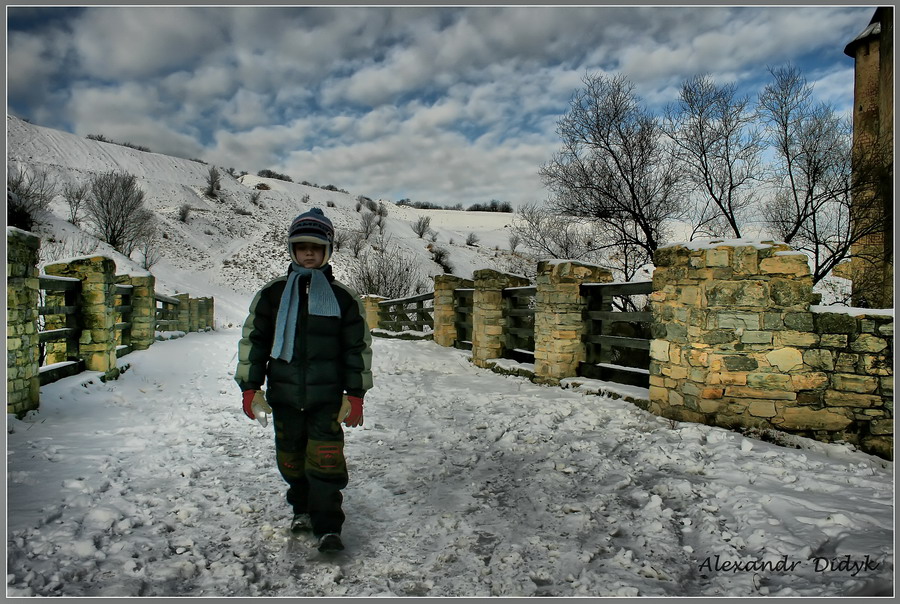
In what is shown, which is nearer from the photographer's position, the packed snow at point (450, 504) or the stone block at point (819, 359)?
the packed snow at point (450, 504)

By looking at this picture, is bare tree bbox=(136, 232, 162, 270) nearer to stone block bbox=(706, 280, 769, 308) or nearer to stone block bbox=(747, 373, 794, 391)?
stone block bbox=(706, 280, 769, 308)

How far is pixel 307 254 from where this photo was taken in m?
2.65

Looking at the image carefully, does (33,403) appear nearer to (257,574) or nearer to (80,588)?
(80,588)

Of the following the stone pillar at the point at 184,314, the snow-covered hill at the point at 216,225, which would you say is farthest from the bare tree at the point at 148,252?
the stone pillar at the point at 184,314

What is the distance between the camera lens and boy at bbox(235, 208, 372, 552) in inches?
99.7

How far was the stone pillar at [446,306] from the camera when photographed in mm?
11992

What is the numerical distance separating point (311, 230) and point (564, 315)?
547 cm

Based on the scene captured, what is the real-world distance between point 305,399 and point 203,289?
92.4 ft

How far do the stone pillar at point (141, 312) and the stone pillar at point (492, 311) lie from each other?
23.6 ft

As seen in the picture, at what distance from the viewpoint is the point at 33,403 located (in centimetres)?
461

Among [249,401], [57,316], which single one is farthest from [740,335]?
[57,316]

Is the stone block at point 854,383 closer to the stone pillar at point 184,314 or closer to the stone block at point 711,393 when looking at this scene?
the stone block at point 711,393

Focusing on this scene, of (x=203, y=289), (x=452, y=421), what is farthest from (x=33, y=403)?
(x=203, y=289)

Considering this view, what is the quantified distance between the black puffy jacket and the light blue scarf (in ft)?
0.14
